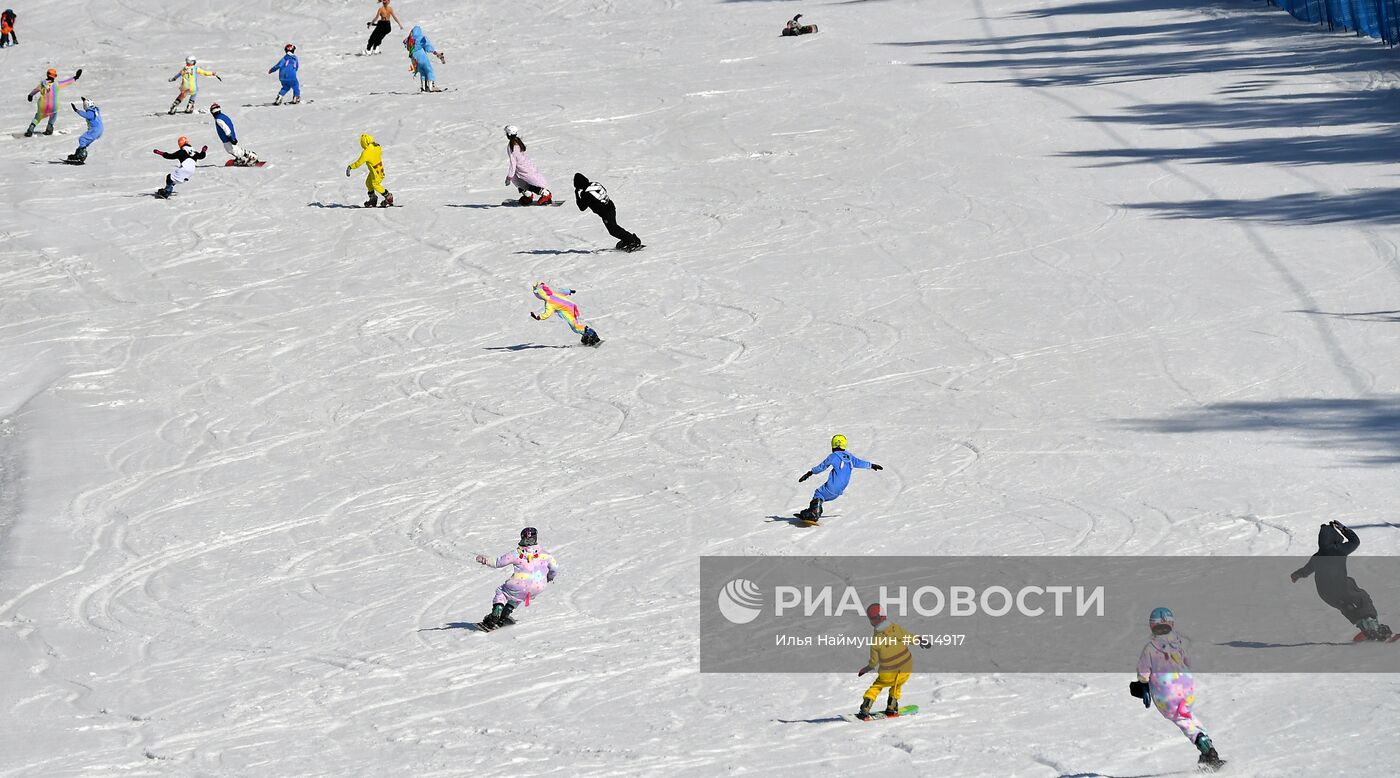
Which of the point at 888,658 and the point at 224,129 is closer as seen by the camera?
the point at 888,658

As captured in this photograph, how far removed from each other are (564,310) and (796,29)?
60.6 feet

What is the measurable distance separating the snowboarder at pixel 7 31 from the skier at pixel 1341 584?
33856 mm

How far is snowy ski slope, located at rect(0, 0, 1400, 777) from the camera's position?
9.98m

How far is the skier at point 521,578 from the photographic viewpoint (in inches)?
450

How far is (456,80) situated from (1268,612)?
2451 cm

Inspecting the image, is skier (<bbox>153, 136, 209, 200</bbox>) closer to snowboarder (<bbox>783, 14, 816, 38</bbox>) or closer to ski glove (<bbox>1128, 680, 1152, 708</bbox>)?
snowboarder (<bbox>783, 14, 816, 38</bbox>)

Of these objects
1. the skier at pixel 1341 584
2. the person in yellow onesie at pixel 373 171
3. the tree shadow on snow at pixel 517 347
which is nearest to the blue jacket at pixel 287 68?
the person in yellow onesie at pixel 373 171

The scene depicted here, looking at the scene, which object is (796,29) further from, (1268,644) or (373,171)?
(1268,644)

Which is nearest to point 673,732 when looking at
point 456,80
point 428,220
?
point 428,220

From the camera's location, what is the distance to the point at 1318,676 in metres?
9.58

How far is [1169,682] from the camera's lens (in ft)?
27.0

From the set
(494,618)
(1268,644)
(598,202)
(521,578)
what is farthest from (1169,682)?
(598,202)

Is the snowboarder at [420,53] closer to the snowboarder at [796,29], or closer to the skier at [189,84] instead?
the skier at [189,84]

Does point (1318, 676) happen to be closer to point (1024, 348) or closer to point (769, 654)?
point (769, 654)
